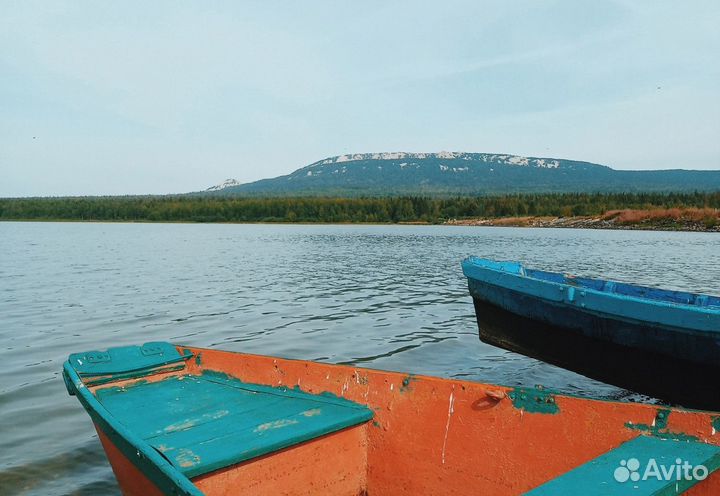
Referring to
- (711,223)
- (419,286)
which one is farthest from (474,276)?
(711,223)

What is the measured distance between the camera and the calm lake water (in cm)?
796

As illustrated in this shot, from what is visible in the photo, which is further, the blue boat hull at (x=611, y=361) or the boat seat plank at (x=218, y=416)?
the blue boat hull at (x=611, y=361)

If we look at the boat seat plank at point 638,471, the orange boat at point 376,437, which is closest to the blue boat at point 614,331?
the orange boat at point 376,437

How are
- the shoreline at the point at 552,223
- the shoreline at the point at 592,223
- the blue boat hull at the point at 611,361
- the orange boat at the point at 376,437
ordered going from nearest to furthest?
the orange boat at the point at 376,437
the blue boat hull at the point at 611,361
the shoreline at the point at 592,223
the shoreline at the point at 552,223

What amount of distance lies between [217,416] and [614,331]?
637cm

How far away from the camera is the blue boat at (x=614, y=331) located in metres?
7.36

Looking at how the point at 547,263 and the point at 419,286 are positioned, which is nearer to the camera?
the point at 419,286

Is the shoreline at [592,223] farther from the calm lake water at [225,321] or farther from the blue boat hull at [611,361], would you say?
the blue boat hull at [611,361]

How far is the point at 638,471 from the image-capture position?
334cm

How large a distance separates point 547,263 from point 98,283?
2590 cm

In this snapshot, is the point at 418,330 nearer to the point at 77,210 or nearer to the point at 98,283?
the point at 98,283

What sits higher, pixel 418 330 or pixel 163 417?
pixel 163 417

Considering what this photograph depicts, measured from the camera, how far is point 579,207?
350 feet

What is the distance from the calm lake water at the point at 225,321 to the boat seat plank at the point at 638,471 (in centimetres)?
545
